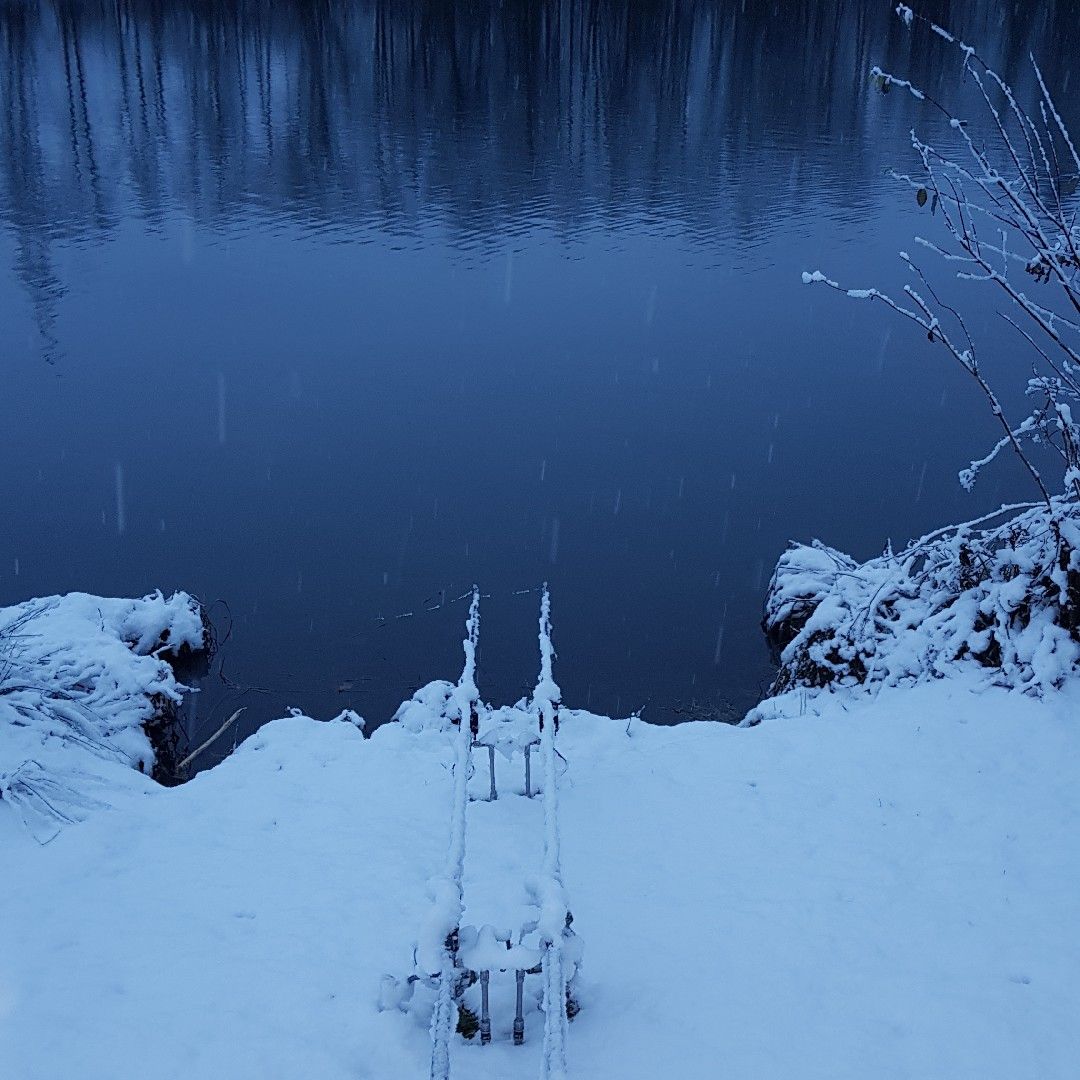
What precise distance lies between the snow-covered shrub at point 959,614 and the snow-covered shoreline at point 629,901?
0.40m

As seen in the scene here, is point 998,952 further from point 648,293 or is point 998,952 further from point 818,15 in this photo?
point 818,15

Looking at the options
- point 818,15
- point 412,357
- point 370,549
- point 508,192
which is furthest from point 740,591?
point 818,15

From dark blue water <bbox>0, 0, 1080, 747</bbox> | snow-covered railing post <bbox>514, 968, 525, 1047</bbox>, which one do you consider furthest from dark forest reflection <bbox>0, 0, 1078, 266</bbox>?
snow-covered railing post <bbox>514, 968, 525, 1047</bbox>

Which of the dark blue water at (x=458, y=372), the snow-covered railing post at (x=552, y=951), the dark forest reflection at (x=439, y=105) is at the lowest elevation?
the dark blue water at (x=458, y=372)

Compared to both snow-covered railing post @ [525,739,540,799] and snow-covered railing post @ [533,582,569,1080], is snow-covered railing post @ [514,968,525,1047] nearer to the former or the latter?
snow-covered railing post @ [533,582,569,1080]

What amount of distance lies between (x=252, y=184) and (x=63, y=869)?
34.7 metres

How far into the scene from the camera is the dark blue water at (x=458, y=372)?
15.6m

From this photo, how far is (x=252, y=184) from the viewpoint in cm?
3822

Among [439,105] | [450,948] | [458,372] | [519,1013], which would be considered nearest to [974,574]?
[519,1013]

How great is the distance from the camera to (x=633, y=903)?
25.7 feet

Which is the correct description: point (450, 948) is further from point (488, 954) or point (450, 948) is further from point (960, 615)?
point (960, 615)

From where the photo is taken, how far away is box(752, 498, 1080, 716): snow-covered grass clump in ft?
32.8

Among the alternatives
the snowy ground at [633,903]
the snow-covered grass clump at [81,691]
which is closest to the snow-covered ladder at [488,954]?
the snowy ground at [633,903]

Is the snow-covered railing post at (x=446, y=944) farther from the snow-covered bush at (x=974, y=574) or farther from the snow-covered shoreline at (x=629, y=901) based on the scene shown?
the snow-covered bush at (x=974, y=574)
